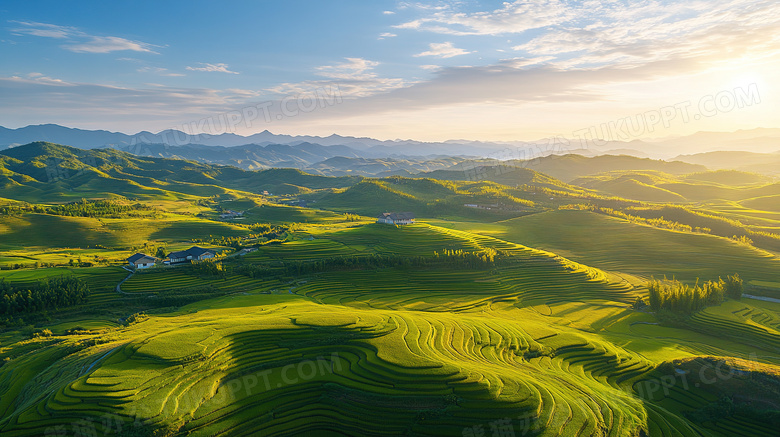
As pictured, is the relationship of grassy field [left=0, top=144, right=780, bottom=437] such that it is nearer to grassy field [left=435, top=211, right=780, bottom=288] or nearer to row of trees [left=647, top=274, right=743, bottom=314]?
grassy field [left=435, top=211, right=780, bottom=288]

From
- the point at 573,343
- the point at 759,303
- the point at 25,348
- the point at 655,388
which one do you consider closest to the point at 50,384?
the point at 25,348

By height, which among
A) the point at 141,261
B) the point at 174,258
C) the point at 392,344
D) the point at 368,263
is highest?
the point at 141,261

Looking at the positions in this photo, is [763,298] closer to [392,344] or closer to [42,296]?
[392,344]

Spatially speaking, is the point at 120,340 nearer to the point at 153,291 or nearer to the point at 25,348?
the point at 25,348

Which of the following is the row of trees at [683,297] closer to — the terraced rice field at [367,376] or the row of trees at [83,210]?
the terraced rice field at [367,376]

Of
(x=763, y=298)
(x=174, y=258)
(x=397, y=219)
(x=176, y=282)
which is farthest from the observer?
(x=397, y=219)

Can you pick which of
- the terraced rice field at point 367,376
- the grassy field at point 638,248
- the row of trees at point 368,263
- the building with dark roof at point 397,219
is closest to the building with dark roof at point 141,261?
the row of trees at point 368,263

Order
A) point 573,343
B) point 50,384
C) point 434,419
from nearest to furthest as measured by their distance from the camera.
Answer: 1. point 434,419
2. point 50,384
3. point 573,343

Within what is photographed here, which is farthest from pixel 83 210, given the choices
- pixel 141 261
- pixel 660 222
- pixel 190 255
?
pixel 660 222
